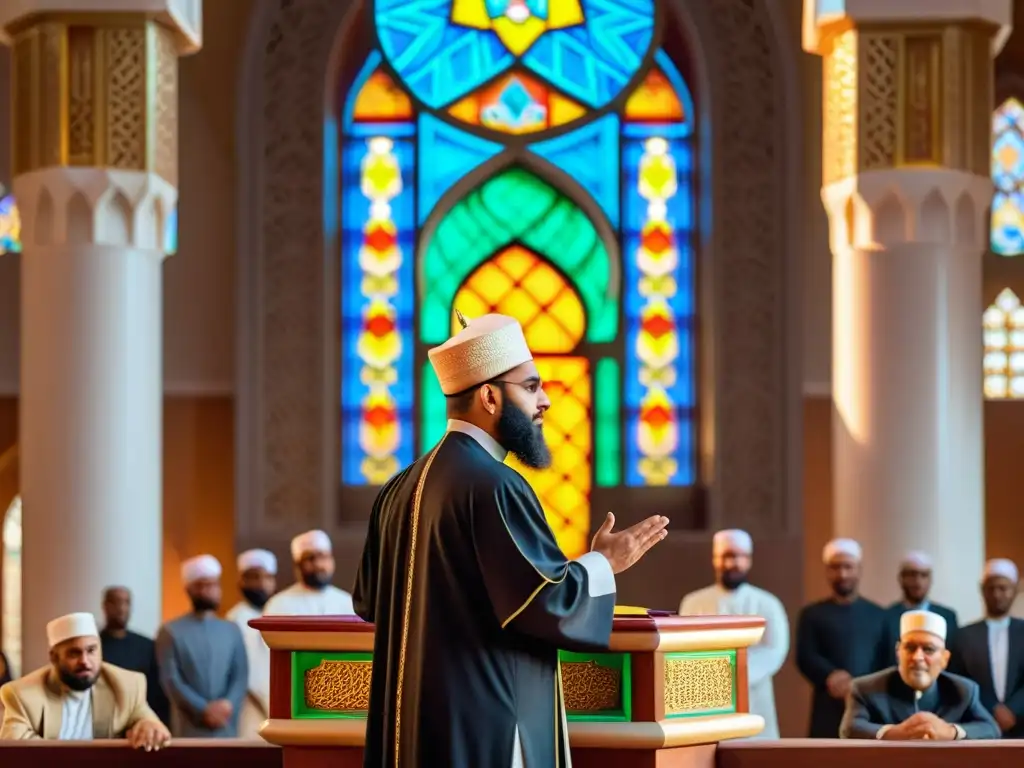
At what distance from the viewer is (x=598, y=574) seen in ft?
12.8

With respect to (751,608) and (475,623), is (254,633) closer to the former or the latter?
(751,608)

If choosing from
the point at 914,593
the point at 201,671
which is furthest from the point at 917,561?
the point at 201,671

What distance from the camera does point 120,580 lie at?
29.0 ft

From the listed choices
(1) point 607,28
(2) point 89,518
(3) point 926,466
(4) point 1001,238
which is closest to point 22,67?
(2) point 89,518

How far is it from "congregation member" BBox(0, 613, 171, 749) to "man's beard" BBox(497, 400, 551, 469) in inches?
102

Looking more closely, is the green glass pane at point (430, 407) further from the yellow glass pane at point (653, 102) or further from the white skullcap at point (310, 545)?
the white skullcap at point (310, 545)

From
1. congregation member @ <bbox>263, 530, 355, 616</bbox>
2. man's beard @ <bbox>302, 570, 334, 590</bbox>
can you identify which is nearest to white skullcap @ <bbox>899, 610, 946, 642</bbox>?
congregation member @ <bbox>263, 530, 355, 616</bbox>

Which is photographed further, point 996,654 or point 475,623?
point 996,654

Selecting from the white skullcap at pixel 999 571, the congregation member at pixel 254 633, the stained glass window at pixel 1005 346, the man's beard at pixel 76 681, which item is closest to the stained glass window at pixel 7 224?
the congregation member at pixel 254 633

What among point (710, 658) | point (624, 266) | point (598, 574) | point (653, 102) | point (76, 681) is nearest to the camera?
point (598, 574)

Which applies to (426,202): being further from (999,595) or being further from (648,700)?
(648,700)

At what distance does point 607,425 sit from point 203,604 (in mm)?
3602

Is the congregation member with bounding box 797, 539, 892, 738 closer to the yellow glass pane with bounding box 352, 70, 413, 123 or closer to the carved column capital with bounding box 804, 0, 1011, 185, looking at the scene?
the carved column capital with bounding box 804, 0, 1011, 185

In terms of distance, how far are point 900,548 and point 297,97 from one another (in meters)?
4.62
